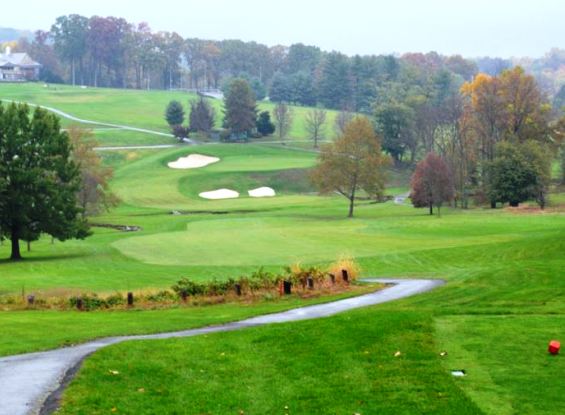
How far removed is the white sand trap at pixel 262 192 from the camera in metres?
106

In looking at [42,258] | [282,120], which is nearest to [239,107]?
[282,120]

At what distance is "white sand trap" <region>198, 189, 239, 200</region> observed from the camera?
103m

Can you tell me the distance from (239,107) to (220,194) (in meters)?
37.3

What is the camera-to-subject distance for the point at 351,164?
81.1 meters

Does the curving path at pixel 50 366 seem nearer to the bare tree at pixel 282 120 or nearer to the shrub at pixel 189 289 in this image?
the shrub at pixel 189 289

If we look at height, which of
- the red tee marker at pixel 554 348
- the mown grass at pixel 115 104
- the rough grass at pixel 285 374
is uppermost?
the mown grass at pixel 115 104

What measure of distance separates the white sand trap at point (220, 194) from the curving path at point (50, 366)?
76322 millimetres

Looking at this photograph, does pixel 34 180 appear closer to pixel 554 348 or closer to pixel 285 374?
pixel 285 374

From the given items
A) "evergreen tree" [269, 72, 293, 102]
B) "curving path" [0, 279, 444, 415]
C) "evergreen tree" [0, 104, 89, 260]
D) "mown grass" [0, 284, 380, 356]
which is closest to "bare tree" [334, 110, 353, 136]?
"evergreen tree" [269, 72, 293, 102]

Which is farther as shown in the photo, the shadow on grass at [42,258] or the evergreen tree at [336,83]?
the evergreen tree at [336,83]

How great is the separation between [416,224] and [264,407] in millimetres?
50099

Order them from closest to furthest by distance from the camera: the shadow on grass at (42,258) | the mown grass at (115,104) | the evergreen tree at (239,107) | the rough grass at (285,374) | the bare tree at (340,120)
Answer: the rough grass at (285,374) < the shadow on grass at (42,258) < the evergreen tree at (239,107) < the bare tree at (340,120) < the mown grass at (115,104)

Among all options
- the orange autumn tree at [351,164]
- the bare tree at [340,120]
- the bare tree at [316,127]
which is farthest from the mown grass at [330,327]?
the bare tree at [340,120]

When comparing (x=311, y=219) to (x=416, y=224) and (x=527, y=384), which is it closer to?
(x=416, y=224)
